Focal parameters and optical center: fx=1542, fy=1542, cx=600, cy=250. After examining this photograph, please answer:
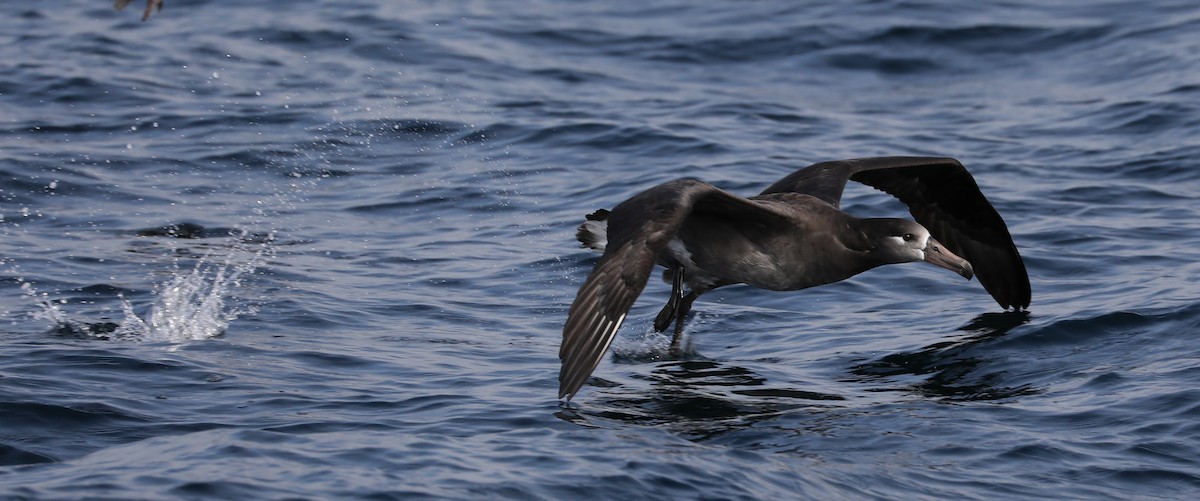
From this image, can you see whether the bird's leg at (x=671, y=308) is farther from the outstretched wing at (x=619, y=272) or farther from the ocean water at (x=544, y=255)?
the outstretched wing at (x=619, y=272)

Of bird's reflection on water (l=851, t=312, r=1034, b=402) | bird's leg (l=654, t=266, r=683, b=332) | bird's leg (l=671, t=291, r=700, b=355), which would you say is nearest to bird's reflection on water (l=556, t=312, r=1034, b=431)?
bird's reflection on water (l=851, t=312, r=1034, b=402)

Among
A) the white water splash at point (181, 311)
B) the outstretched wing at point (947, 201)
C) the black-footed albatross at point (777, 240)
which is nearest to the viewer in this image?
the black-footed albatross at point (777, 240)

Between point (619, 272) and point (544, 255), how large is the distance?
3.81 m

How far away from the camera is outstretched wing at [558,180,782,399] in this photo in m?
7.28

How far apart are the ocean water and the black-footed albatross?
1.10 ft

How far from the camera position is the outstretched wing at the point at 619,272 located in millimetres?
7281

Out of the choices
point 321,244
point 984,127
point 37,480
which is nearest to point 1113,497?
point 37,480

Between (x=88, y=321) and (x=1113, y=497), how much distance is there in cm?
587

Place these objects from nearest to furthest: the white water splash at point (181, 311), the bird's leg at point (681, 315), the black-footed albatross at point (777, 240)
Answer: the black-footed albatross at point (777, 240) → the white water splash at point (181, 311) → the bird's leg at point (681, 315)

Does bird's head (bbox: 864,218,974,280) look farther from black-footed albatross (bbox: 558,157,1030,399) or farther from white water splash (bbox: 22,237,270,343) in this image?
white water splash (bbox: 22,237,270,343)

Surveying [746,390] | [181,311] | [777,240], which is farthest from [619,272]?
[181,311]

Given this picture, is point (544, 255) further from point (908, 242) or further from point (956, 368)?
point (956, 368)

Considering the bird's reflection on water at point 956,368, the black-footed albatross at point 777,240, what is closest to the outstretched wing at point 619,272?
the black-footed albatross at point 777,240

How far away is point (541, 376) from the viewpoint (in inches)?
329
